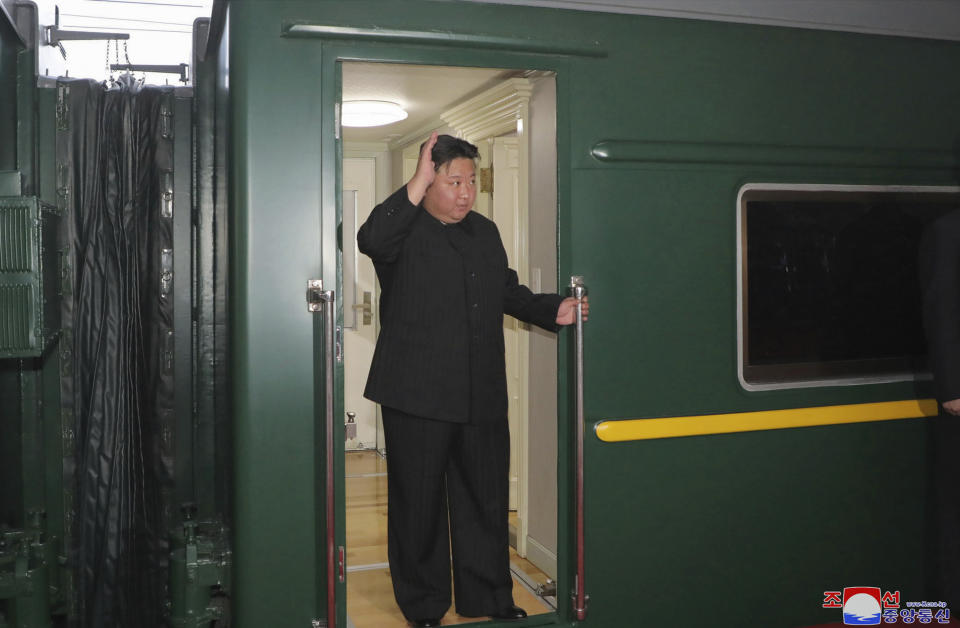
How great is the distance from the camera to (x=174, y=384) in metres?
3.76

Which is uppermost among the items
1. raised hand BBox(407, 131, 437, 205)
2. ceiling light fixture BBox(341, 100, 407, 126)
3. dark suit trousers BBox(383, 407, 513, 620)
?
ceiling light fixture BBox(341, 100, 407, 126)

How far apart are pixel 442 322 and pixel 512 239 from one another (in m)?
1.51

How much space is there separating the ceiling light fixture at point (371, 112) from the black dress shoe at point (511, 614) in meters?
2.55

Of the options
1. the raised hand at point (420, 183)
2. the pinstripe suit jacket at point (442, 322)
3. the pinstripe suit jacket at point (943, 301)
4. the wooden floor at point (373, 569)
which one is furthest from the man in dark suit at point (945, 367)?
the raised hand at point (420, 183)

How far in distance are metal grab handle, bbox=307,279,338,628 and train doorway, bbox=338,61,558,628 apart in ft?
0.59

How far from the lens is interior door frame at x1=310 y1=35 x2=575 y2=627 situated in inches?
111

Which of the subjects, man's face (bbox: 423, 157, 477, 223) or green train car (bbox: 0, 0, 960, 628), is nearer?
green train car (bbox: 0, 0, 960, 628)

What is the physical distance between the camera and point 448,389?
10.4 feet

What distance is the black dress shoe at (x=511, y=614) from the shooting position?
3174mm

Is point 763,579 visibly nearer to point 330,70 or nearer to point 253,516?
point 253,516

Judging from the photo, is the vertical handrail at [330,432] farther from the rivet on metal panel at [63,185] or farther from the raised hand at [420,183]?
the rivet on metal panel at [63,185]

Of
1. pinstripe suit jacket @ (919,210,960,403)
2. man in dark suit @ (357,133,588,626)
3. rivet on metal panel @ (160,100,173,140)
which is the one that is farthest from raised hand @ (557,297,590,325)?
rivet on metal panel @ (160,100,173,140)

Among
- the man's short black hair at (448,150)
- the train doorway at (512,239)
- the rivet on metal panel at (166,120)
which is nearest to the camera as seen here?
the man's short black hair at (448,150)

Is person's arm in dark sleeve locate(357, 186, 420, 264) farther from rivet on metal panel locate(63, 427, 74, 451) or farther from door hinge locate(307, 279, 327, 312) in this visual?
rivet on metal panel locate(63, 427, 74, 451)
